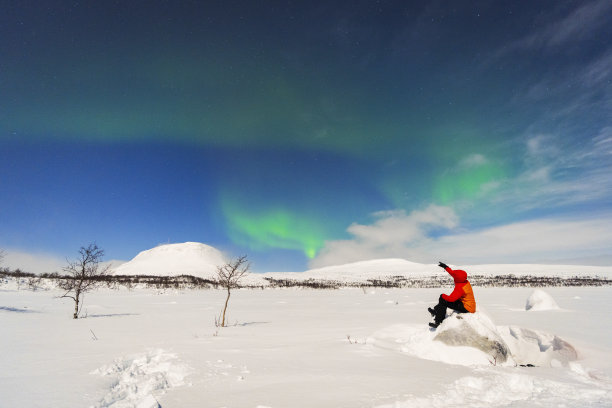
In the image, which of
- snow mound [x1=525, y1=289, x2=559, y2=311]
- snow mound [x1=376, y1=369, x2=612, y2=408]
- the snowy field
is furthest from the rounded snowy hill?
snow mound [x1=376, y1=369, x2=612, y2=408]

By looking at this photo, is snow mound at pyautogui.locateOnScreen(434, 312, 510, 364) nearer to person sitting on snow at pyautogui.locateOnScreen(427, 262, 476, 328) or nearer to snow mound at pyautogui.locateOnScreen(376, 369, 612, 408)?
person sitting on snow at pyautogui.locateOnScreen(427, 262, 476, 328)

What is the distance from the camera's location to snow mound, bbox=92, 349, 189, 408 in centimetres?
465

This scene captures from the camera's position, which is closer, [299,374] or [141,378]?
[141,378]

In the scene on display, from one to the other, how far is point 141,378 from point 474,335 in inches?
293

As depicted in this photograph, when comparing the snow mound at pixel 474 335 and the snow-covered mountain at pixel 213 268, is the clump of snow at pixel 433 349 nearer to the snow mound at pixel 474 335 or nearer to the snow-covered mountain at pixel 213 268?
the snow mound at pixel 474 335

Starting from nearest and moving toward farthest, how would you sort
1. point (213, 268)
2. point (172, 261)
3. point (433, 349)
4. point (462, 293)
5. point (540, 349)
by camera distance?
point (433, 349)
point (462, 293)
point (540, 349)
point (213, 268)
point (172, 261)

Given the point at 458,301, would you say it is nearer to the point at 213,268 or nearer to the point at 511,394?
the point at 511,394

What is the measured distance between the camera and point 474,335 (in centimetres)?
768

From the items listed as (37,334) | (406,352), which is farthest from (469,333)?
(37,334)

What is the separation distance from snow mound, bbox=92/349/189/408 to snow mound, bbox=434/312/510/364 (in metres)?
6.23

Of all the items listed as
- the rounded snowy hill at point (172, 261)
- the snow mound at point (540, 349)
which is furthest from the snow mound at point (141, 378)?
the rounded snowy hill at point (172, 261)

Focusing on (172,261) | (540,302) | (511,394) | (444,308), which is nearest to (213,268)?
(172,261)

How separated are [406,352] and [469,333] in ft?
5.32

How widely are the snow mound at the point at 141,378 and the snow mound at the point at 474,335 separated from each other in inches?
245
